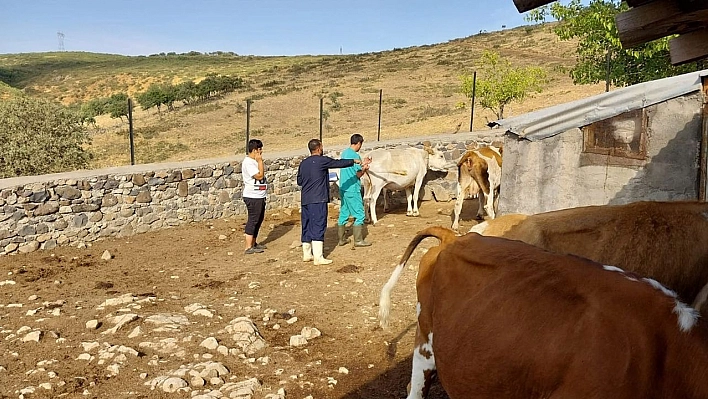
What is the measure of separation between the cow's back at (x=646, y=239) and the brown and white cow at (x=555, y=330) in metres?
1.15

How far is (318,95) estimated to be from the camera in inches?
1572

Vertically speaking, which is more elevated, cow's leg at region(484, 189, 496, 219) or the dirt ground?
cow's leg at region(484, 189, 496, 219)

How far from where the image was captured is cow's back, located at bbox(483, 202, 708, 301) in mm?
4141

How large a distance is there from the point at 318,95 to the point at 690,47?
1440 inches

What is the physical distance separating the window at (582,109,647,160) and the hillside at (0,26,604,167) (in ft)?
29.7

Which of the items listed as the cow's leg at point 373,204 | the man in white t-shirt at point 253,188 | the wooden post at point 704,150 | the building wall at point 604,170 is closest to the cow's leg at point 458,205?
the building wall at point 604,170

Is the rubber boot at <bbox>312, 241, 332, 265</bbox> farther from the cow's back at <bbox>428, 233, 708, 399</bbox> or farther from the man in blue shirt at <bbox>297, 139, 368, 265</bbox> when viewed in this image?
the cow's back at <bbox>428, 233, 708, 399</bbox>

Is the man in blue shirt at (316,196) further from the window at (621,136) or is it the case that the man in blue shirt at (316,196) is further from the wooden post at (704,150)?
the wooden post at (704,150)

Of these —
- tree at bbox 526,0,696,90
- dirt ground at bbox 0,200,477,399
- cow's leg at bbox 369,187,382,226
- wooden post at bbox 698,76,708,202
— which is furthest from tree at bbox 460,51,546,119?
wooden post at bbox 698,76,708,202

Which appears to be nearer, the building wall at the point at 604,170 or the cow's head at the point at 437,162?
the building wall at the point at 604,170

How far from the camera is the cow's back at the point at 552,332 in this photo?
2680mm

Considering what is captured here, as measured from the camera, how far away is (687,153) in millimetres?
8094

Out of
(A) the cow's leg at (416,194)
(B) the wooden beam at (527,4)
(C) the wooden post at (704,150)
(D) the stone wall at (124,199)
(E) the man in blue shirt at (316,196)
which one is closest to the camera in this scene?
(B) the wooden beam at (527,4)

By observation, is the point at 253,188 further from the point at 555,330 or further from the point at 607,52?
the point at 607,52
